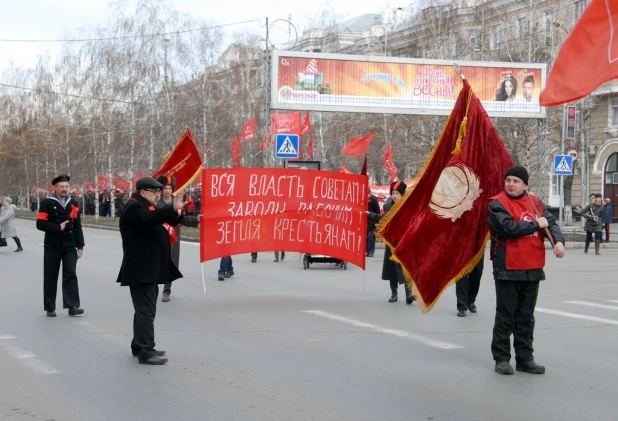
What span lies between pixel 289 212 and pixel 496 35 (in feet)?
100

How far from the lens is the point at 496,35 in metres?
39.9

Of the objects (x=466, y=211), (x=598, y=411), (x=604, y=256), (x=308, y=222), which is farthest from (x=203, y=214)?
(x=604, y=256)

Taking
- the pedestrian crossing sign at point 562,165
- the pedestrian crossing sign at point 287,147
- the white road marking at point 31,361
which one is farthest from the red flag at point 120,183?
the white road marking at point 31,361

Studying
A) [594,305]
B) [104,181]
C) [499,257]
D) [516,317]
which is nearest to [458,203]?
[499,257]

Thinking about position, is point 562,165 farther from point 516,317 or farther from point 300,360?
point 300,360

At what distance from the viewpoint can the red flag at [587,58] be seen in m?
4.95

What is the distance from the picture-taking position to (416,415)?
5.75m

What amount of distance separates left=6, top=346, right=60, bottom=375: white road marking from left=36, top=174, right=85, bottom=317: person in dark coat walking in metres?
2.12

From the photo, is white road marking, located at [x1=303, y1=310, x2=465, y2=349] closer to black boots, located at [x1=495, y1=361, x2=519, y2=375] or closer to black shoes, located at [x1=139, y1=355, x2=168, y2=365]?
black boots, located at [x1=495, y1=361, x2=519, y2=375]

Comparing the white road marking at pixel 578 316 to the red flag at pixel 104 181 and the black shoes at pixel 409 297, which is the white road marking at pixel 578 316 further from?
the red flag at pixel 104 181

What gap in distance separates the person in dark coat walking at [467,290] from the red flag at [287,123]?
62.8 feet

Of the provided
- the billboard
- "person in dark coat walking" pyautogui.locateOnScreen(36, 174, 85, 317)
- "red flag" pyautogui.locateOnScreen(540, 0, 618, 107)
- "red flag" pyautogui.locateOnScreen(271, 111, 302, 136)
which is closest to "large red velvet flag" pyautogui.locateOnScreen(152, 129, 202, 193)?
"person in dark coat walking" pyautogui.locateOnScreen(36, 174, 85, 317)

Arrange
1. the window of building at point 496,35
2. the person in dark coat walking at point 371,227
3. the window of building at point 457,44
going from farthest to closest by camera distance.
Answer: the window of building at point 496,35 < the window of building at point 457,44 < the person in dark coat walking at point 371,227

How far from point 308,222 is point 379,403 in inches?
250
